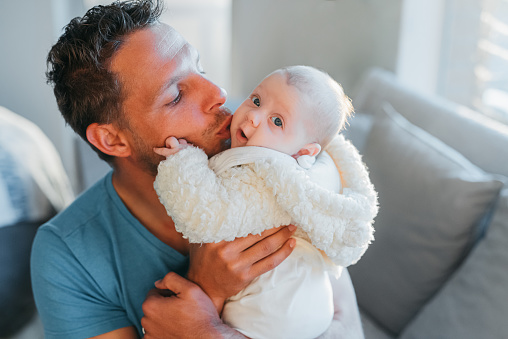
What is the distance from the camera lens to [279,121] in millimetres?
1113

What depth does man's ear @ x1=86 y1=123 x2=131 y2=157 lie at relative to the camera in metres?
1.33

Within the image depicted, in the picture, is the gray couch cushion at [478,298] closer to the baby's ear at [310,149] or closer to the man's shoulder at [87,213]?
the baby's ear at [310,149]

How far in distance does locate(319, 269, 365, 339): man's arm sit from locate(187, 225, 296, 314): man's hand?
287mm

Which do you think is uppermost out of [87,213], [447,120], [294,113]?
[294,113]

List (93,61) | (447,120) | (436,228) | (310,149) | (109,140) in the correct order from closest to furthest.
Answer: (310,149) < (93,61) < (109,140) < (436,228) < (447,120)

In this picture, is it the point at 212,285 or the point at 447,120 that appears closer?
the point at 212,285

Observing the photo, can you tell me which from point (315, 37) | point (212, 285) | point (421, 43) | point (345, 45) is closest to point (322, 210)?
point (212, 285)

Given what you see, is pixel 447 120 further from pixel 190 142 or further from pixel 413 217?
pixel 190 142

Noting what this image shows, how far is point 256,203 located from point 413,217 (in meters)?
0.75

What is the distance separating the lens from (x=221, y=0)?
3822 mm

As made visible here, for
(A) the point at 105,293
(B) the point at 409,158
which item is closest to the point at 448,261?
(B) the point at 409,158

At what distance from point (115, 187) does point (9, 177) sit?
1.46ft

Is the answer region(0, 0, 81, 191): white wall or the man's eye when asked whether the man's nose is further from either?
region(0, 0, 81, 191): white wall

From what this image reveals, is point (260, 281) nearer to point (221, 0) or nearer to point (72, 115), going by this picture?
point (72, 115)
